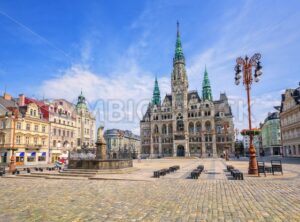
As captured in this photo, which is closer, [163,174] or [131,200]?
[131,200]

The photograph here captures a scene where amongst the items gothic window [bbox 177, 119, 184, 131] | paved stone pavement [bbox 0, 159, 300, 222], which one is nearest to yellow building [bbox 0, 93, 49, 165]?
paved stone pavement [bbox 0, 159, 300, 222]

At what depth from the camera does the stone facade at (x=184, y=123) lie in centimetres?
8950

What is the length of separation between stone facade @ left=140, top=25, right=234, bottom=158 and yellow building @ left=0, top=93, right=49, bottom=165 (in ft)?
169

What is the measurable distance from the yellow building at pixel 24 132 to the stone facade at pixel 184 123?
5141 cm

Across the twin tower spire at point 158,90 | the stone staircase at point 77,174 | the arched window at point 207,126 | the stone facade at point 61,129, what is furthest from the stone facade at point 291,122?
the stone facade at point 61,129

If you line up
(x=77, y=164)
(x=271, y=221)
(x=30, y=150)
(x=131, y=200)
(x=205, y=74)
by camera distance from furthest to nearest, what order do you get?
(x=205, y=74)
(x=30, y=150)
(x=77, y=164)
(x=131, y=200)
(x=271, y=221)

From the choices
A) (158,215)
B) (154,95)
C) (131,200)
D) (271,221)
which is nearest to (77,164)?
(131,200)

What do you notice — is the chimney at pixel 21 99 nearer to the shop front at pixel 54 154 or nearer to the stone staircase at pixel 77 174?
the shop front at pixel 54 154

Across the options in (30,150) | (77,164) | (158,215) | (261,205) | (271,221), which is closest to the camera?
(271,221)

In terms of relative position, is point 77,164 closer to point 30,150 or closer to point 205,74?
point 30,150

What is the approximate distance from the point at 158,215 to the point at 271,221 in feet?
11.2

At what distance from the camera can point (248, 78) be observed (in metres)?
20.5

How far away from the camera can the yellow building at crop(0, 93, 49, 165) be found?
4425 centimetres

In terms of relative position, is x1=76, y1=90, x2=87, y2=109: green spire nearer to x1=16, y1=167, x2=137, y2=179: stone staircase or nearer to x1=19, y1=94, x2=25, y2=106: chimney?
x1=19, y1=94, x2=25, y2=106: chimney
